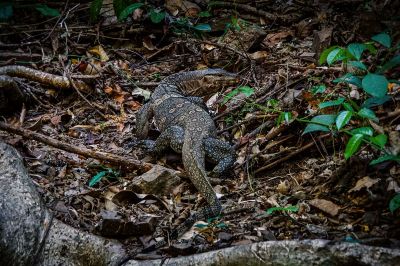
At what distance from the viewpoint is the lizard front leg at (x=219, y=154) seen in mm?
4832

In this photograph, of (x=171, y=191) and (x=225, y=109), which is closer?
(x=171, y=191)

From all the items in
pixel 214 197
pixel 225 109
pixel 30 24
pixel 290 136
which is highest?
pixel 290 136

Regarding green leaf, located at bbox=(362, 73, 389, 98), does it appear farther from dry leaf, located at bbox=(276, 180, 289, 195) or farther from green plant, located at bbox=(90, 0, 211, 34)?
green plant, located at bbox=(90, 0, 211, 34)

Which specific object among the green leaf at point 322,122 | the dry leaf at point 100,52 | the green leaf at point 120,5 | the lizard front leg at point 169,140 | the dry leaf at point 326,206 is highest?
the green leaf at point 322,122

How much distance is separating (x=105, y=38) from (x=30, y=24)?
1528 millimetres

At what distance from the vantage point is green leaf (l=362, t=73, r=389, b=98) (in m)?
2.91

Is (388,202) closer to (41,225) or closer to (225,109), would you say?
(41,225)

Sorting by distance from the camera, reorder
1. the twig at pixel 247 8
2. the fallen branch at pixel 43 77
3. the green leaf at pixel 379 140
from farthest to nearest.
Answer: the twig at pixel 247 8 < the fallen branch at pixel 43 77 < the green leaf at pixel 379 140

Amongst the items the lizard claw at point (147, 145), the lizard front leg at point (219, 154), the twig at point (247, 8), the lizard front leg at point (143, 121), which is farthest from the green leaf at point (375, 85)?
the twig at point (247, 8)

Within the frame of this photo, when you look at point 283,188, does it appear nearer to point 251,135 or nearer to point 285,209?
point 285,209

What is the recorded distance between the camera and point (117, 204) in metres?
4.21

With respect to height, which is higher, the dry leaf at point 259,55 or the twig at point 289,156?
the twig at point 289,156

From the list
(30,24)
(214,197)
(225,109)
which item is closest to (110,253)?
(214,197)

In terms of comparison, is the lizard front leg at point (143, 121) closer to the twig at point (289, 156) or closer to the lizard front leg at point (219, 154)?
the lizard front leg at point (219, 154)
